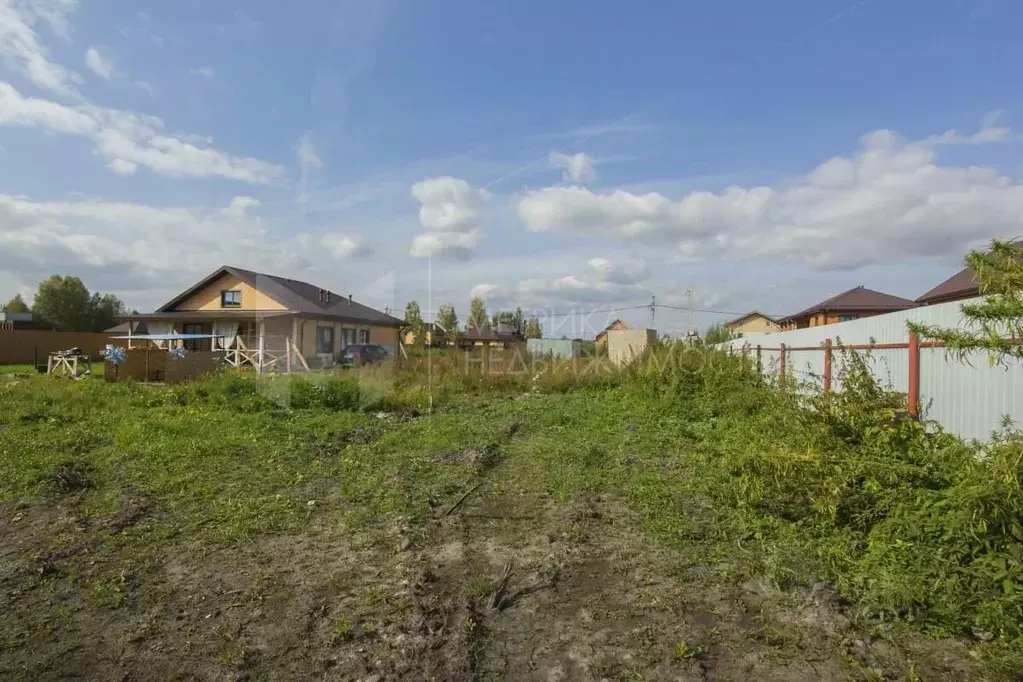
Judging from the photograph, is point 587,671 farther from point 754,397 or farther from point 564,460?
point 754,397

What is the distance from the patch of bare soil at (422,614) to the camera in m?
2.60

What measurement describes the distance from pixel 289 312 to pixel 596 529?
20.5 metres

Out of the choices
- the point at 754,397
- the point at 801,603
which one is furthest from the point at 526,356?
the point at 801,603

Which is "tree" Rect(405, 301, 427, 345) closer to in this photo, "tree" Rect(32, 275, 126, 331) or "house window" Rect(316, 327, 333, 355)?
"house window" Rect(316, 327, 333, 355)

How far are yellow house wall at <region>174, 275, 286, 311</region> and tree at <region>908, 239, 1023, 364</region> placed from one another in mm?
24931

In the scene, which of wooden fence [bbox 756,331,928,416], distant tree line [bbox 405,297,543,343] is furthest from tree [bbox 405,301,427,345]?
wooden fence [bbox 756,331,928,416]

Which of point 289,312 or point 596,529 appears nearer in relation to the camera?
point 596,529

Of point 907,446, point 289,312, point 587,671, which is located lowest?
point 587,671

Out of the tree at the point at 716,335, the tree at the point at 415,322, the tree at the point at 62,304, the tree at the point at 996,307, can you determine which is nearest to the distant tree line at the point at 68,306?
the tree at the point at 62,304

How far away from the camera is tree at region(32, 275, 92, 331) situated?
143 feet

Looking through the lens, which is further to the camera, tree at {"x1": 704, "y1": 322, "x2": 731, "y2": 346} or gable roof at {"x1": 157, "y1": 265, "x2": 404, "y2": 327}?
gable roof at {"x1": 157, "y1": 265, "x2": 404, "y2": 327}

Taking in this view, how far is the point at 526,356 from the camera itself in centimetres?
1822

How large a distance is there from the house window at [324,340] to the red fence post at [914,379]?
23462 mm

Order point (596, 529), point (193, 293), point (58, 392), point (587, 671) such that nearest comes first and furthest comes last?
point (587, 671) < point (596, 529) < point (58, 392) < point (193, 293)
